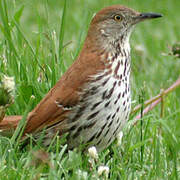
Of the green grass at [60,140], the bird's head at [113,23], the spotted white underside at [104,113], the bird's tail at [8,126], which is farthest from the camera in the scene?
the bird's head at [113,23]

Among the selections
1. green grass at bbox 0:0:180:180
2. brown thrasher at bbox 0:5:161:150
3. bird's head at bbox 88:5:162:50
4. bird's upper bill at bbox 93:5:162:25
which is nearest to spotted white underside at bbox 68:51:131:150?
brown thrasher at bbox 0:5:161:150

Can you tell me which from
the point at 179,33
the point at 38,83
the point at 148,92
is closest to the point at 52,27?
the point at 38,83

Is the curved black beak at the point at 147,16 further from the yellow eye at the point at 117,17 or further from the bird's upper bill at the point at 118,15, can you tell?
the yellow eye at the point at 117,17

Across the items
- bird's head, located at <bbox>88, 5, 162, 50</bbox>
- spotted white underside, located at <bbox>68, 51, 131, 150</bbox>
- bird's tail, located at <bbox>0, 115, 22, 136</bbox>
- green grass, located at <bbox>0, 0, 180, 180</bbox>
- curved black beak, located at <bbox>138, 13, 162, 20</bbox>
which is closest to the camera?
green grass, located at <bbox>0, 0, 180, 180</bbox>

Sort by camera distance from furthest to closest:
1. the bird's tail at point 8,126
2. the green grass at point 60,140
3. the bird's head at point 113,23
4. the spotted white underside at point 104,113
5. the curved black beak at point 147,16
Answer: the curved black beak at point 147,16 < the bird's head at point 113,23 < the bird's tail at point 8,126 < the spotted white underside at point 104,113 < the green grass at point 60,140

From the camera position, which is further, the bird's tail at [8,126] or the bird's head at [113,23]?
the bird's head at [113,23]

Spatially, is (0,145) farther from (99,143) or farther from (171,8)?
(171,8)

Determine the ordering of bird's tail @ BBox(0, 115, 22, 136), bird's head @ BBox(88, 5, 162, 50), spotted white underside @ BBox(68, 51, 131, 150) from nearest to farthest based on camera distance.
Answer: spotted white underside @ BBox(68, 51, 131, 150) → bird's tail @ BBox(0, 115, 22, 136) → bird's head @ BBox(88, 5, 162, 50)

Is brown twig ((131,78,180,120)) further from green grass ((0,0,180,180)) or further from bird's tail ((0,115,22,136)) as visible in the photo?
bird's tail ((0,115,22,136))

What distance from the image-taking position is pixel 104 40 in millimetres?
4406

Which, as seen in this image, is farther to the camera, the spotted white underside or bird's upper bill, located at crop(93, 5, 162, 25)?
bird's upper bill, located at crop(93, 5, 162, 25)

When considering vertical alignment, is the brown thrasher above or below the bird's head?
below

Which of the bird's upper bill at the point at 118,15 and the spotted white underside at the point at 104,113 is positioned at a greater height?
the bird's upper bill at the point at 118,15

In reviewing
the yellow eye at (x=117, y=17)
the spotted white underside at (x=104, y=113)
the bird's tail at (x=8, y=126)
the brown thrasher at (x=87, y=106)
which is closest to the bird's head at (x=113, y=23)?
the yellow eye at (x=117, y=17)
